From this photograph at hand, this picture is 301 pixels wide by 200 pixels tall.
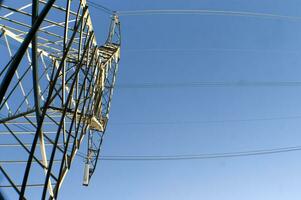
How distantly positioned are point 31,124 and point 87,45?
3.05m

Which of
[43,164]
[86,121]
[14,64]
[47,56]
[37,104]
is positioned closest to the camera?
[14,64]

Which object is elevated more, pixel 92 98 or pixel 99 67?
pixel 99 67

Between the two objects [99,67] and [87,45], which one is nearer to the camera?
[87,45]

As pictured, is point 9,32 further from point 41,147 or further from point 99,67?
point 41,147

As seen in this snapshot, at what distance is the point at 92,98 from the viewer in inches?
567

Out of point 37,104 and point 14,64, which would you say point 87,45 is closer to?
point 37,104

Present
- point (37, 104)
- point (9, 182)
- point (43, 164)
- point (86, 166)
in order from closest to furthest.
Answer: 1. point (37, 104)
2. point (9, 182)
3. point (43, 164)
4. point (86, 166)

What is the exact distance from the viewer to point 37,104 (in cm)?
843

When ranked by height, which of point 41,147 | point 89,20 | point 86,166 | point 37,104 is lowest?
point 86,166

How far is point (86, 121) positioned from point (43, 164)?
3.40 m

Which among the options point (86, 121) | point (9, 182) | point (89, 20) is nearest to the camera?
point (9, 182)

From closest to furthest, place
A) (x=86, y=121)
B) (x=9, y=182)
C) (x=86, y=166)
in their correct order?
(x=9, y=182)
(x=86, y=121)
(x=86, y=166)

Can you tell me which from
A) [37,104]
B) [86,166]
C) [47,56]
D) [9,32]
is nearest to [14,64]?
[37,104]

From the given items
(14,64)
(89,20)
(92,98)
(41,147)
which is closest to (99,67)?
(92,98)
